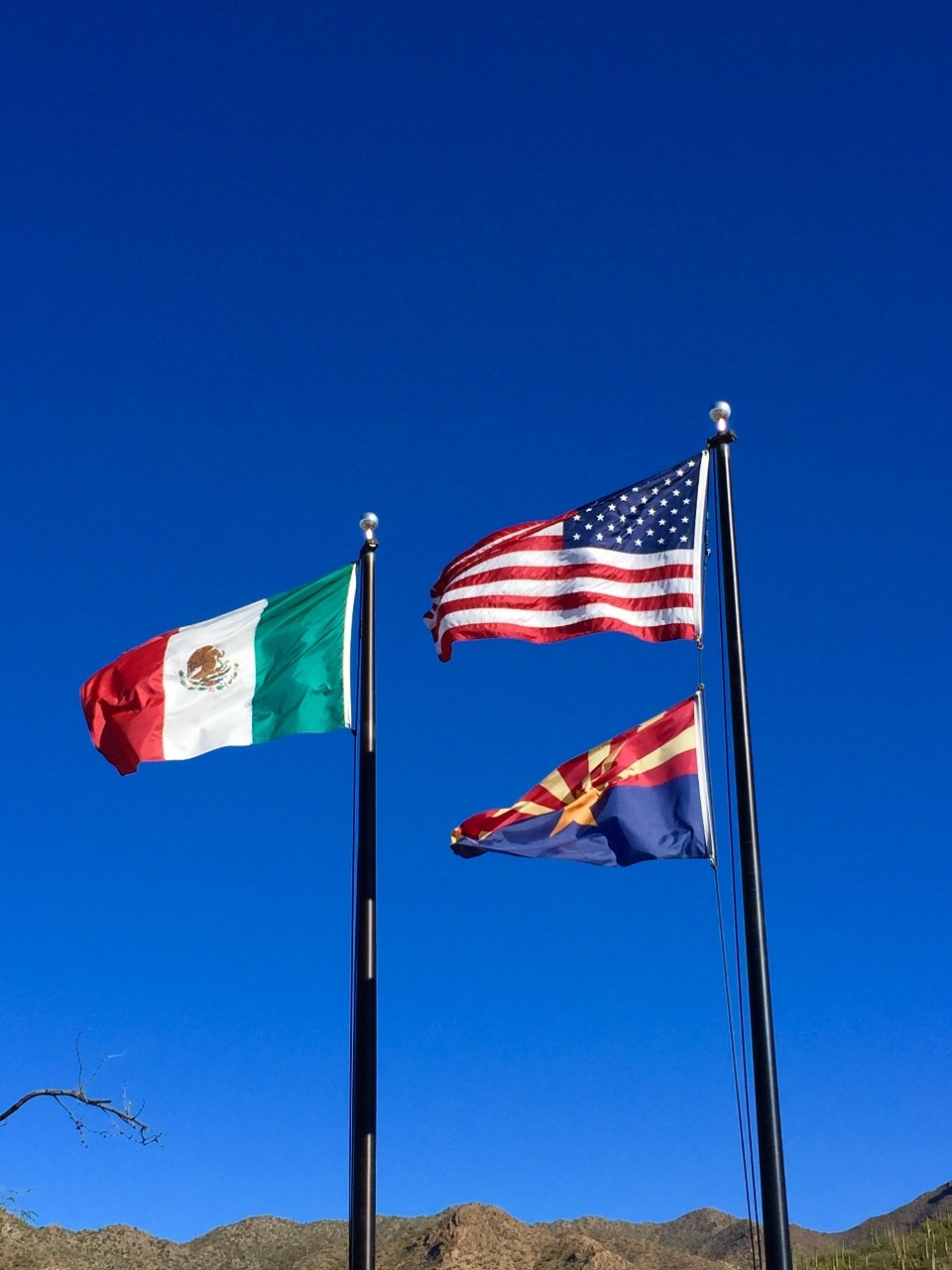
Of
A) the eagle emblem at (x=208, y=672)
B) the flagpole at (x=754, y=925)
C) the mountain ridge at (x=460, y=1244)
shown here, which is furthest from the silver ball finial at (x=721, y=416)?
the mountain ridge at (x=460, y=1244)

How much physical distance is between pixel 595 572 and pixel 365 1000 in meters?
4.44

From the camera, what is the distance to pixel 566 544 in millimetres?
15672

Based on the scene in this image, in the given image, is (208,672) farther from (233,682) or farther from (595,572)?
(595,572)

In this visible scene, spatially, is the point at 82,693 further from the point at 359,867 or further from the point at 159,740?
the point at 359,867

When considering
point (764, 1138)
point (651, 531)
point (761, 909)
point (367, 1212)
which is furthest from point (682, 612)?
point (367, 1212)

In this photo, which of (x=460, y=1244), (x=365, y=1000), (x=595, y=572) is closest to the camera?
(x=365, y=1000)

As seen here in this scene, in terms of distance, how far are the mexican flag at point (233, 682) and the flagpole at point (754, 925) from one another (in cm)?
418

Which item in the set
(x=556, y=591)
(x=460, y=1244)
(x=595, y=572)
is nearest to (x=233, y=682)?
(x=556, y=591)

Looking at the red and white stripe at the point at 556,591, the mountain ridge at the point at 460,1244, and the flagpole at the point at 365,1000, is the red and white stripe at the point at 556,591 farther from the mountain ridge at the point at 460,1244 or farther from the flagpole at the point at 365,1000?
the mountain ridge at the point at 460,1244

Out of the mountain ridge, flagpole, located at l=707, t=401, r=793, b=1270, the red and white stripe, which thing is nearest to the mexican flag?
the red and white stripe

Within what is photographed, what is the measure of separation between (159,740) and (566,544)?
455 cm

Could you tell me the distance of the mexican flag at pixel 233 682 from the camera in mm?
16125

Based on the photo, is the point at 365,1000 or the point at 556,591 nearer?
the point at 365,1000

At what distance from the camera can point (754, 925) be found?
12.4 meters
